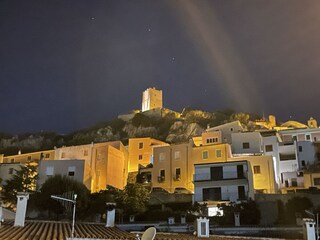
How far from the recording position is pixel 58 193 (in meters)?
A: 39.4

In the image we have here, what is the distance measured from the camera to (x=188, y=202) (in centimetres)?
3919

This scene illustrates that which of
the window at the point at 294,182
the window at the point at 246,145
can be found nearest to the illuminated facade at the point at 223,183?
the window at the point at 246,145

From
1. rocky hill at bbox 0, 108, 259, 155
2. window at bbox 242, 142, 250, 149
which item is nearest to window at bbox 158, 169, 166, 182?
window at bbox 242, 142, 250, 149

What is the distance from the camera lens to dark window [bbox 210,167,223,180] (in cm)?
3825

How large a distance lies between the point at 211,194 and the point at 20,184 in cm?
2215

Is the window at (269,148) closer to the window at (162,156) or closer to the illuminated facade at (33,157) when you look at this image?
the window at (162,156)

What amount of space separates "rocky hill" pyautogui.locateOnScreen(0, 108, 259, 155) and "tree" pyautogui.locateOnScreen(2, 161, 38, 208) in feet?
117

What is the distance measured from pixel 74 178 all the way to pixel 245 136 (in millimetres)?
21310

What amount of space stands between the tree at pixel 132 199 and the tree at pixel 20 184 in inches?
472

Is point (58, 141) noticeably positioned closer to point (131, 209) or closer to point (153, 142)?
point (153, 142)

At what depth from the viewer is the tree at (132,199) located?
35.3 meters

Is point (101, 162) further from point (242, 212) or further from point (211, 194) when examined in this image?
point (242, 212)

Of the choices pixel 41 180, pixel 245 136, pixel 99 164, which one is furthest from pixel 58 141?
pixel 245 136

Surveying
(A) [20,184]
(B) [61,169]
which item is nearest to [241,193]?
(B) [61,169]
